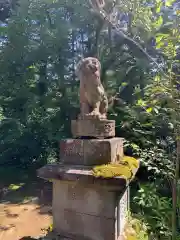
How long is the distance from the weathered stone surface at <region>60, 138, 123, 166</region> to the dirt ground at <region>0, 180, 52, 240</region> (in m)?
1.53

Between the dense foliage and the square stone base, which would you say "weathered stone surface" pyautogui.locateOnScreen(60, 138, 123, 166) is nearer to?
the square stone base

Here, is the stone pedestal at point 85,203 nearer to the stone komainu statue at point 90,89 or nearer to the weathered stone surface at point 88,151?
the weathered stone surface at point 88,151

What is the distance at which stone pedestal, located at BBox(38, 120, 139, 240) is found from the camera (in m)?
2.20

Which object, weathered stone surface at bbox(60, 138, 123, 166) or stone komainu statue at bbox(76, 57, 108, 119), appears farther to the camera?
stone komainu statue at bbox(76, 57, 108, 119)

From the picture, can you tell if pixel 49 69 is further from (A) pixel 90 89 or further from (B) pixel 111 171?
(B) pixel 111 171

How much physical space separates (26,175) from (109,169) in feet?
19.2

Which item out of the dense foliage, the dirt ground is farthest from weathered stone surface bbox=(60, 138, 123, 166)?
the dense foliage

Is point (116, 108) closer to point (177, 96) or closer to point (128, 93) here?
point (128, 93)

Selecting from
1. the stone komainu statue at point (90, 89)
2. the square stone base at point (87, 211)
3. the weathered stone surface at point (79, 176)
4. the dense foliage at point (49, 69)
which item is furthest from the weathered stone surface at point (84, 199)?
the dense foliage at point (49, 69)

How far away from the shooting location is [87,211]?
7.55 ft

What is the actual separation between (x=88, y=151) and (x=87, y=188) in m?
0.39

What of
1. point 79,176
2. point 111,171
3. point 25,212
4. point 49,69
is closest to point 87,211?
point 79,176

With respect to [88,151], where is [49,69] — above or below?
above

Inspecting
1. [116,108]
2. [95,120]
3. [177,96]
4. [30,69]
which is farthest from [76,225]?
[30,69]
